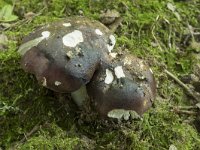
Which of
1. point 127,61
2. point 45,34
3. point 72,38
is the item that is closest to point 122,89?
point 127,61

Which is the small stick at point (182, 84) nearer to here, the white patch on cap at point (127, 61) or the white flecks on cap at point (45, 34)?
the white patch on cap at point (127, 61)

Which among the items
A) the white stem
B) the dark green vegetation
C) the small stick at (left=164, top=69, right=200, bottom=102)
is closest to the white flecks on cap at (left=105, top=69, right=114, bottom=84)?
the white stem

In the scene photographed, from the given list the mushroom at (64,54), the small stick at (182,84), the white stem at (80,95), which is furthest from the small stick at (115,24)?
the white stem at (80,95)

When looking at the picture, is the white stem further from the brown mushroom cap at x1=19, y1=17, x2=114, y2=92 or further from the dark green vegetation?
the brown mushroom cap at x1=19, y1=17, x2=114, y2=92

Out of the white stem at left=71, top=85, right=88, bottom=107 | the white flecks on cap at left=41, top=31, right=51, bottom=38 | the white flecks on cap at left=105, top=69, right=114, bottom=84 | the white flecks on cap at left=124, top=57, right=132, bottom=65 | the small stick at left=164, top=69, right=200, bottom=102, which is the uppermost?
the white flecks on cap at left=41, top=31, right=51, bottom=38

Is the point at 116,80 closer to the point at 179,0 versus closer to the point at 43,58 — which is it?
the point at 43,58

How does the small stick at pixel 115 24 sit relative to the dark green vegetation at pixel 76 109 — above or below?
above
